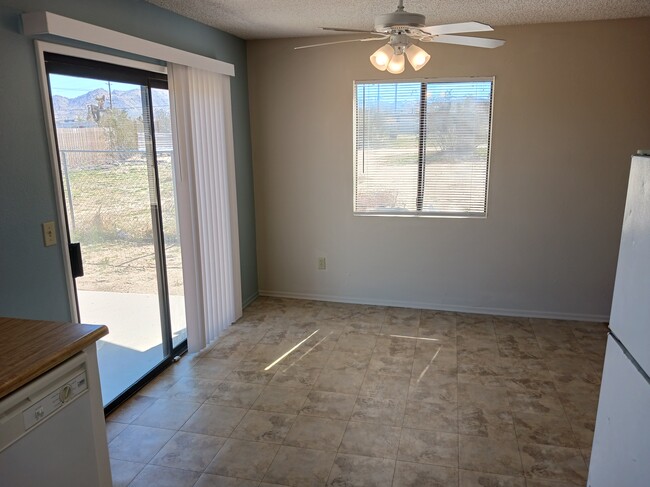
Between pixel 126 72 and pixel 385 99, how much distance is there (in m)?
2.21

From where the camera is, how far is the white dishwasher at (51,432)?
1348 millimetres

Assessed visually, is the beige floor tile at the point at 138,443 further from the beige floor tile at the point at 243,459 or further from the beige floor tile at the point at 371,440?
the beige floor tile at the point at 371,440

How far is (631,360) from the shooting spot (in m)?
1.37

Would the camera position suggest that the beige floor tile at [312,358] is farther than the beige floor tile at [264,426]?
Yes

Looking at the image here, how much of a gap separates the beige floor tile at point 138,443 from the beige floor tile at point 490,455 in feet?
5.17

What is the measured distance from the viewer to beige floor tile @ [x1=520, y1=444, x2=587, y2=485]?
7.34 ft

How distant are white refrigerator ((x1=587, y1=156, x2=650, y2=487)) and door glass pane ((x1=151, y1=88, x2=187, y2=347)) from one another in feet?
8.91

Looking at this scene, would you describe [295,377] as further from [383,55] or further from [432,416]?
[383,55]

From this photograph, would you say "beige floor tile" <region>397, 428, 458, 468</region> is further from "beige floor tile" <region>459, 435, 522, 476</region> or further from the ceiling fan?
the ceiling fan

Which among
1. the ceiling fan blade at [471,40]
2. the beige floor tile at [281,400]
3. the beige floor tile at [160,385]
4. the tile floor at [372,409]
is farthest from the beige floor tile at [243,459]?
the ceiling fan blade at [471,40]

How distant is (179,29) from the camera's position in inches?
129

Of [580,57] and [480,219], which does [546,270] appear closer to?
[480,219]

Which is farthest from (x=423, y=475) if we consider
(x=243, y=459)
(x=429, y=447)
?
(x=243, y=459)

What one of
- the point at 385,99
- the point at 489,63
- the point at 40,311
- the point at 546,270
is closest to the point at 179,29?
the point at 385,99
